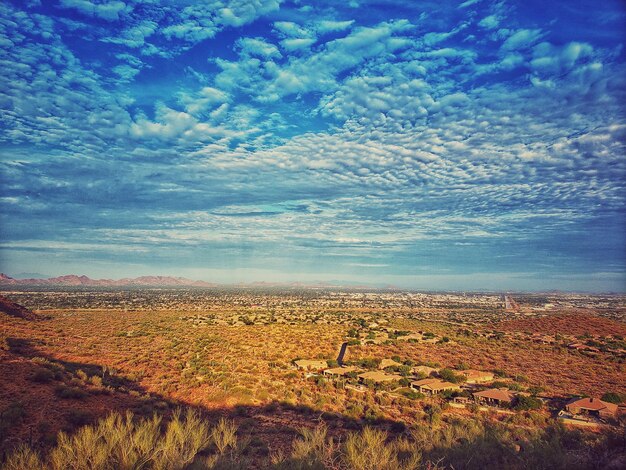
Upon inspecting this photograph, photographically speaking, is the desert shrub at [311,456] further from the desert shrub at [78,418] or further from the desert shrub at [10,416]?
the desert shrub at [10,416]

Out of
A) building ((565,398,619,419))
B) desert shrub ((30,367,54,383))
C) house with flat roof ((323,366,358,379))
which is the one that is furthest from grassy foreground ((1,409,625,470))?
house with flat roof ((323,366,358,379))

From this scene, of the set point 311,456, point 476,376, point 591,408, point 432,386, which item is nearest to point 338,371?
point 432,386

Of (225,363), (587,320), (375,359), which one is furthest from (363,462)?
(587,320)

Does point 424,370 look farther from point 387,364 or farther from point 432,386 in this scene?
point 432,386

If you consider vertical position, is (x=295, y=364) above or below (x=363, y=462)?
below

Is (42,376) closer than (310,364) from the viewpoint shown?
Yes

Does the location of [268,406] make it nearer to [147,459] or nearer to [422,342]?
[147,459]
